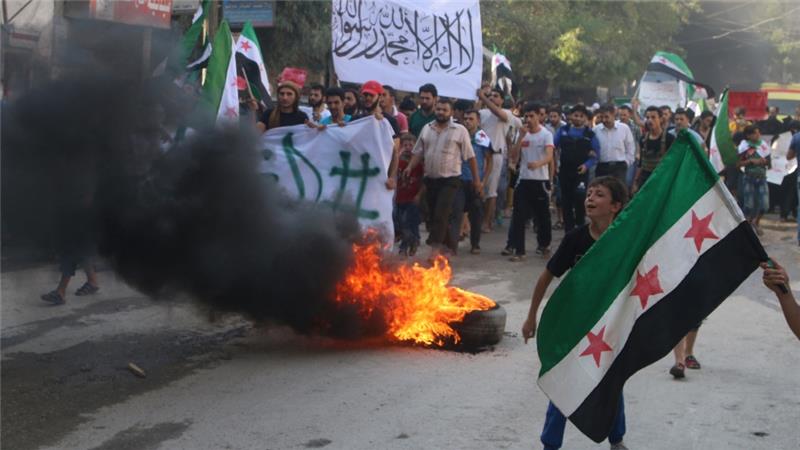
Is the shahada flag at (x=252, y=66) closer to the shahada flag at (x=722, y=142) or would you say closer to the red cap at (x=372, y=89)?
the red cap at (x=372, y=89)

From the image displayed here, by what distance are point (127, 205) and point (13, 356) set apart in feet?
4.10

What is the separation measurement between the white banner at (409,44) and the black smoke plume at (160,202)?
240 inches

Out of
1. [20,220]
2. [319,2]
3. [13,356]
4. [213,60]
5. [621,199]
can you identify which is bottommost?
[13,356]

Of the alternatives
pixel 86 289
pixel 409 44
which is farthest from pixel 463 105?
pixel 86 289

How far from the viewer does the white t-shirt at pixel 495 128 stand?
1374 centimetres

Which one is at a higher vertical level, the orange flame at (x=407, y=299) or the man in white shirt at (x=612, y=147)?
the man in white shirt at (x=612, y=147)

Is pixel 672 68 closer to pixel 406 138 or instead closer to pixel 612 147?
pixel 612 147

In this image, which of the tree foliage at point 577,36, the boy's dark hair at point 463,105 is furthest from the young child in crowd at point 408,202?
the tree foliage at point 577,36

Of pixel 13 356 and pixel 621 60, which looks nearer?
pixel 13 356

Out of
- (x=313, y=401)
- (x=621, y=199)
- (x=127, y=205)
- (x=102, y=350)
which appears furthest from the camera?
(x=102, y=350)

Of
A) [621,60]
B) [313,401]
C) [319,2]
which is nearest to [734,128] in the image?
[319,2]

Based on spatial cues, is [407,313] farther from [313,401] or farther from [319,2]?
[319,2]

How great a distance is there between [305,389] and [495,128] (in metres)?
7.84

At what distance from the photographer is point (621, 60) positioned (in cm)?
3869
